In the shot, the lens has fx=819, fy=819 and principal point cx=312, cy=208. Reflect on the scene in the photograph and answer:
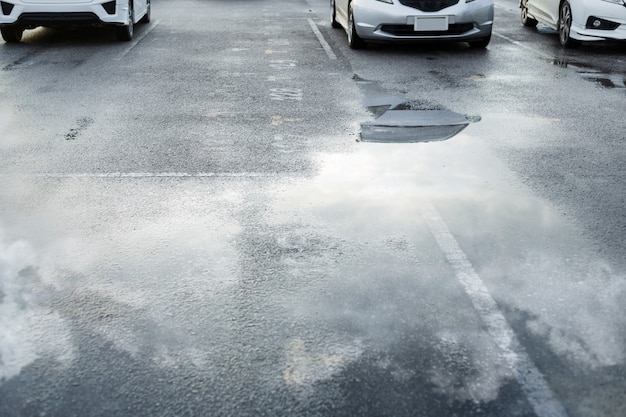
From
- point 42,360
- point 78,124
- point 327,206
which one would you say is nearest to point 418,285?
point 327,206

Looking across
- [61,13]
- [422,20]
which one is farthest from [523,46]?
[61,13]

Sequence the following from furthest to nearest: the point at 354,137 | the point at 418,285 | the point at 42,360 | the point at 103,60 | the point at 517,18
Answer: the point at 517,18, the point at 103,60, the point at 354,137, the point at 418,285, the point at 42,360

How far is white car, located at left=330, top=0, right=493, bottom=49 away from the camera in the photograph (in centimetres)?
1180

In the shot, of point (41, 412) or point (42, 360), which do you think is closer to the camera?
point (41, 412)

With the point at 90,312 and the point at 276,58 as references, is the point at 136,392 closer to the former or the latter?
the point at 90,312

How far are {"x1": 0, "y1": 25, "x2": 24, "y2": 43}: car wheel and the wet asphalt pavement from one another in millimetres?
4385

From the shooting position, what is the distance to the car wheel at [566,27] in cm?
1255

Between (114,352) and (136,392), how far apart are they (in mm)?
349

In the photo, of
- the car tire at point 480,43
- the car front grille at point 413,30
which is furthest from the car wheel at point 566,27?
the car front grille at point 413,30

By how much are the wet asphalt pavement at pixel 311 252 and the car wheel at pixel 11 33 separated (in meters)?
4.39

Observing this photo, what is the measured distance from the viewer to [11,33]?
43.4 feet

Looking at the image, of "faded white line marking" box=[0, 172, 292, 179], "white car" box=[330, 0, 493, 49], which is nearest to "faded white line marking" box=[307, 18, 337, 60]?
"white car" box=[330, 0, 493, 49]

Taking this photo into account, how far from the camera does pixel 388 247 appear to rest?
4461 millimetres

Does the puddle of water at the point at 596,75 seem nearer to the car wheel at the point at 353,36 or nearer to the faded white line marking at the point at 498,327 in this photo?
the car wheel at the point at 353,36
